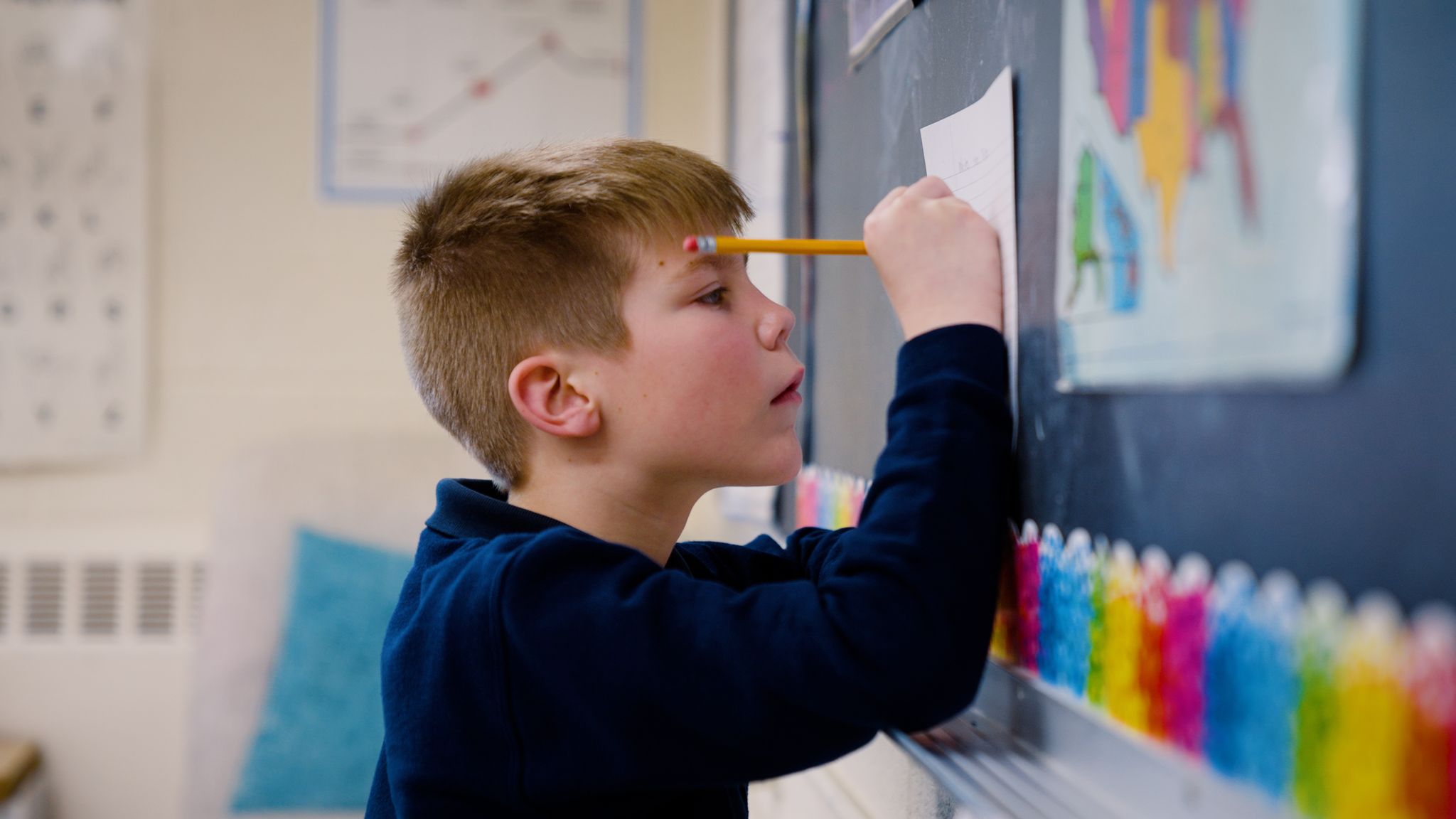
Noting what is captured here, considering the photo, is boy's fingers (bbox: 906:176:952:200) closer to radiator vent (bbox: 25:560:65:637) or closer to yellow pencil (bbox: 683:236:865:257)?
yellow pencil (bbox: 683:236:865:257)

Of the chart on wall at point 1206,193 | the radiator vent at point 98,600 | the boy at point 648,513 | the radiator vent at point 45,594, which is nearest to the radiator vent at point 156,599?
the radiator vent at point 98,600

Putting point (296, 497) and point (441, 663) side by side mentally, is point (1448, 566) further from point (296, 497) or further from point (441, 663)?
point (296, 497)

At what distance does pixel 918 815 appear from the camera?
70cm

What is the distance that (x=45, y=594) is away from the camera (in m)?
1.62

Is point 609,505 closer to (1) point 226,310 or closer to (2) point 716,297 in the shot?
(2) point 716,297

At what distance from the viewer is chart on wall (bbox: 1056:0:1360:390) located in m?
0.35

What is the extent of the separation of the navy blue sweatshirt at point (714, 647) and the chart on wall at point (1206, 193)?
0.08 metres

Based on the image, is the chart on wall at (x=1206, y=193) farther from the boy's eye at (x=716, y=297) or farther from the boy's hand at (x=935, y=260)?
the boy's eye at (x=716, y=297)

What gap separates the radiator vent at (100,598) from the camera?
163 cm

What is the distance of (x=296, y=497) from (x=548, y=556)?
44.6 inches

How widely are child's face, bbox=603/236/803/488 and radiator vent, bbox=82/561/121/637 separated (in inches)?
50.2

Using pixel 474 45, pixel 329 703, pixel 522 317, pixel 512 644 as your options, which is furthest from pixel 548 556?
pixel 474 45

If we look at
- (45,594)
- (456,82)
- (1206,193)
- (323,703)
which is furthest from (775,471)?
(45,594)

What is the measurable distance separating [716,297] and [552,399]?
0.40ft
